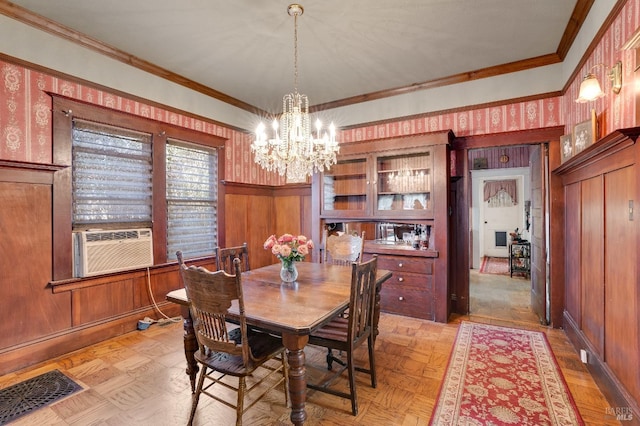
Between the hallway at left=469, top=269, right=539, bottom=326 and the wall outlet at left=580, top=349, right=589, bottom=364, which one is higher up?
the wall outlet at left=580, top=349, right=589, bottom=364

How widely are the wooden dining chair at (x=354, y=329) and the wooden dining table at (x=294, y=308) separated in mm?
111

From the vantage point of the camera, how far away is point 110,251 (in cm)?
308

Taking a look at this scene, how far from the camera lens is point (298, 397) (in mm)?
1744

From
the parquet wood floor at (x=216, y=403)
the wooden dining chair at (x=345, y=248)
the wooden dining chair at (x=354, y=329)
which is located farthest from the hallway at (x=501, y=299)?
the wooden dining chair at (x=354, y=329)

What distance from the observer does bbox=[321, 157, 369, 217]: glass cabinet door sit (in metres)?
4.21

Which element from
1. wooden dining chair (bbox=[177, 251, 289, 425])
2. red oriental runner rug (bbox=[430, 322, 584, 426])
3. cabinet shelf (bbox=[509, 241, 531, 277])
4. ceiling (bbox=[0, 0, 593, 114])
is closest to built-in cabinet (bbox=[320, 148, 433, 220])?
ceiling (bbox=[0, 0, 593, 114])

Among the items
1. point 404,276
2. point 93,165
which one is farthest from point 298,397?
point 93,165

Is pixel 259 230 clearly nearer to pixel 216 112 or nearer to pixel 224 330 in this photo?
pixel 216 112

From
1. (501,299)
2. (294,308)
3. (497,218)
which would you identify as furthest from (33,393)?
(497,218)

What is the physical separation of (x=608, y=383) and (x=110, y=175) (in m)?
4.50

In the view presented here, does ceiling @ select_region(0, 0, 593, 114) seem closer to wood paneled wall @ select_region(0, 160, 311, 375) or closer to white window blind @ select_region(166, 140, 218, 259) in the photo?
white window blind @ select_region(166, 140, 218, 259)

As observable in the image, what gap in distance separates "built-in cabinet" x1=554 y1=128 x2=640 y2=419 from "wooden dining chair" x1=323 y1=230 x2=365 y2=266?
1.88m

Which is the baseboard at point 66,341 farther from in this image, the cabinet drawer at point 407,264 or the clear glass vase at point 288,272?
the cabinet drawer at point 407,264

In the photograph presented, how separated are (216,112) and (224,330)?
342cm
